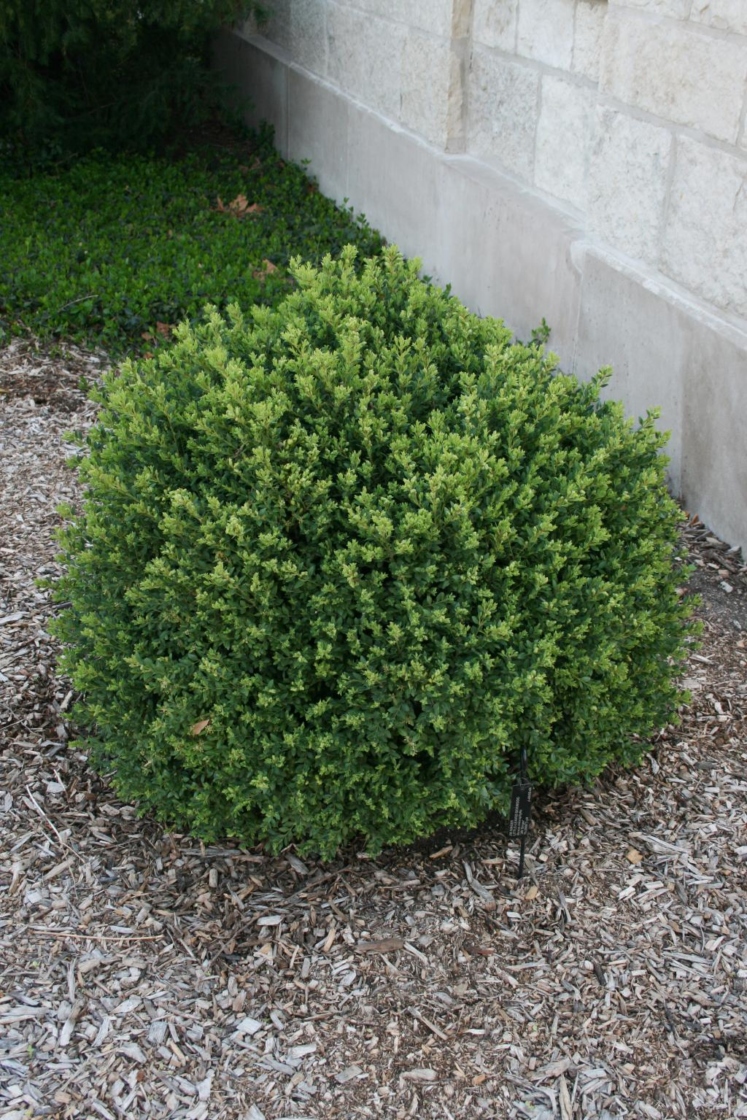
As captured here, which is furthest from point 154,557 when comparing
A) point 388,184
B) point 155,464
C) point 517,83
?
point 388,184

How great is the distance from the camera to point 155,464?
269 centimetres

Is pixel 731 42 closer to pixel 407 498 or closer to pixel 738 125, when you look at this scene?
pixel 738 125

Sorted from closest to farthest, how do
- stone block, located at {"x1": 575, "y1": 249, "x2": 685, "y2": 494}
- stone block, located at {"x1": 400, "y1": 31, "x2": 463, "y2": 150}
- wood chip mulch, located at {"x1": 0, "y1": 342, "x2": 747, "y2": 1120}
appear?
wood chip mulch, located at {"x1": 0, "y1": 342, "x2": 747, "y2": 1120}, stone block, located at {"x1": 575, "y1": 249, "x2": 685, "y2": 494}, stone block, located at {"x1": 400, "y1": 31, "x2": 463, "y2": 150}

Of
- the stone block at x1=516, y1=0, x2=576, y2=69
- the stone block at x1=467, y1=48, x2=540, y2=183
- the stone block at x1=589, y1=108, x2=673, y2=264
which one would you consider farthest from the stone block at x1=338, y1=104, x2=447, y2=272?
the stone block at x1=589, y1=108, x2=673, y2=264

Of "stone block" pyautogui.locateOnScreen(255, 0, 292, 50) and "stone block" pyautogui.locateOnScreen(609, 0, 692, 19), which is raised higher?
"stone block" pyautogui.locateOnScreen(609, 0, 692, 19)

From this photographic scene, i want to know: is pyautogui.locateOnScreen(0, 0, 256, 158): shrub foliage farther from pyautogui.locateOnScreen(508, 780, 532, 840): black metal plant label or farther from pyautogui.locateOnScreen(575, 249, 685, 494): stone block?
pyautogui.locateOnScreen(508, 780, 532, 840): black metal plant label

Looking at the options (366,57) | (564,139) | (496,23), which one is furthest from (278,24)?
(564,139)

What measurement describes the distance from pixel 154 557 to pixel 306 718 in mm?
523

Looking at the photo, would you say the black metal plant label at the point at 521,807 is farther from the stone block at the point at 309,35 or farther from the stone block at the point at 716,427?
the stone block at the point at 309,35

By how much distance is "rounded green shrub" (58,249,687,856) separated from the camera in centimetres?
242

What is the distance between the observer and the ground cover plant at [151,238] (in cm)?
596

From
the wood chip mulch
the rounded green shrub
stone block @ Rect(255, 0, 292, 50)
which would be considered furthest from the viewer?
stone block @ Rect(255, 0, 292, 50)

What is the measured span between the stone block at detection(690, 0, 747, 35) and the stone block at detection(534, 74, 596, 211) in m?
0.92

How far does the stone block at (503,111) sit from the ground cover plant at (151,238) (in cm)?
123
